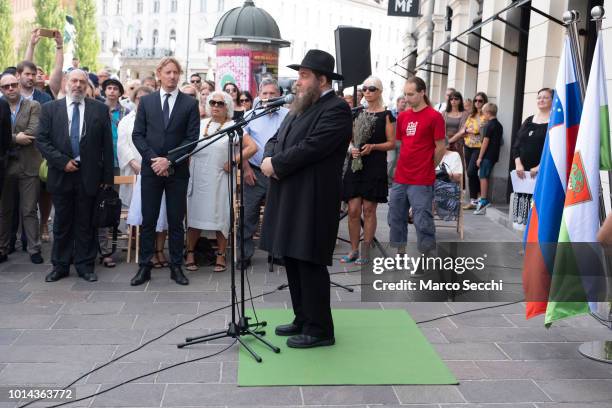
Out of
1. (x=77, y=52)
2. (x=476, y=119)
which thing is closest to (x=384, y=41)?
(x=77, y=52)

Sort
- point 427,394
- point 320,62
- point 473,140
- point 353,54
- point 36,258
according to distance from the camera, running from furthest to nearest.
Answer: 1. point 473,140
2. point 353,54
3. point 36,258
4. point 320,62
5. point 427,394

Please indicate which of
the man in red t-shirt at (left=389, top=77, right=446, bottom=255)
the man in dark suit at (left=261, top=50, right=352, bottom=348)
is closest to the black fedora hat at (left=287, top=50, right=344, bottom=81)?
the man in dark suit at (left=261, top=50, right=352, bottom=348)

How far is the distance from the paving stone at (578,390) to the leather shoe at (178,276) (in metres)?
3.75

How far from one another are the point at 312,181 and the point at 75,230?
328 cm

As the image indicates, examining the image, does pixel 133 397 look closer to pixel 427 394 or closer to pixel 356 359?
pixel 356 359

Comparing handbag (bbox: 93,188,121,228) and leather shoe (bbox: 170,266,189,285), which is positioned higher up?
handbag (bbox: 93,188,121,228)

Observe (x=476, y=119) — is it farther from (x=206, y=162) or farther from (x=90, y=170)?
(x=90, y=170)

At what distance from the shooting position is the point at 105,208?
25.5 ft

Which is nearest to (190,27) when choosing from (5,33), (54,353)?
(5,33)

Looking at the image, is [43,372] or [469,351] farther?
[469,351]

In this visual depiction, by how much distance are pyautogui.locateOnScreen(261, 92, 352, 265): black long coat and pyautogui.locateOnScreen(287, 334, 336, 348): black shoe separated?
61 cm

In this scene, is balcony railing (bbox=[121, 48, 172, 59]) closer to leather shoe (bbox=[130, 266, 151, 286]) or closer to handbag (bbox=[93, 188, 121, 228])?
handbag (bbox=[93, 188, 121, 228])

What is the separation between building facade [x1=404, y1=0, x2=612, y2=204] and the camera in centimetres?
1135

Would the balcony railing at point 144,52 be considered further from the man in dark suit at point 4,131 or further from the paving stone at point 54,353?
the paving stone at point 54,353
